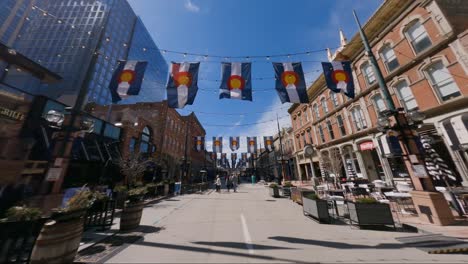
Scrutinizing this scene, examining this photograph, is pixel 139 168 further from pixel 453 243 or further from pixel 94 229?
pixel 453 243

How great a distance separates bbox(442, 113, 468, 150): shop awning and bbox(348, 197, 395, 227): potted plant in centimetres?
713

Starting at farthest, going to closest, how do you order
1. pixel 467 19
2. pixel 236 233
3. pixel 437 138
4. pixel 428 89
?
pixel 437 138 < pixel 428 89 < pixel 467 19 < pixel 236 233

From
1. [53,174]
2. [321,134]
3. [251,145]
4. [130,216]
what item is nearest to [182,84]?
[53,174]

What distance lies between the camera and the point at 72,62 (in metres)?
45.5

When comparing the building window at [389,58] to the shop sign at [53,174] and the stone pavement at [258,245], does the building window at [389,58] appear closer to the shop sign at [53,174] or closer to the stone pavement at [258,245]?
the stone pavement at [258,245]

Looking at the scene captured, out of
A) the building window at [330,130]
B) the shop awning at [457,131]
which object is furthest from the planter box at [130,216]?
the building window at [330,130]

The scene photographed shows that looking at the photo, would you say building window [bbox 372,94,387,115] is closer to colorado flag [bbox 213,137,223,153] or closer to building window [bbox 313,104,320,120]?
building window [bbox 313,104,320,120]

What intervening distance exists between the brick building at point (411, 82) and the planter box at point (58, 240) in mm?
12707

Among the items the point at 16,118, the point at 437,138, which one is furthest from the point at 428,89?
the point at 16,118

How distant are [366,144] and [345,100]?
204 inches

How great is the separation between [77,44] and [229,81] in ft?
215

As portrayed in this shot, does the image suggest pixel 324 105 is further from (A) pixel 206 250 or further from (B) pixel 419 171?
(A) pixel 206 250

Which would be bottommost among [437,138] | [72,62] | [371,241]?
[371,241]

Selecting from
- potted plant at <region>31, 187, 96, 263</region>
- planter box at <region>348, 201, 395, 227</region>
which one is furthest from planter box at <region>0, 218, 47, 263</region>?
planter box at <region>348, 201, 395, 227</region>
